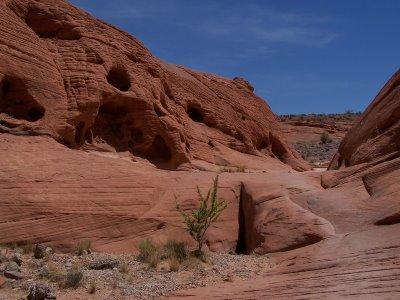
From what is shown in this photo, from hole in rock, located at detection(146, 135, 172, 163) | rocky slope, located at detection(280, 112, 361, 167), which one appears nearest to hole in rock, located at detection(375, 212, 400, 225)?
hole in rock, located at detection(146, 135, 172, 163)

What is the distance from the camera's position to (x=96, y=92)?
60.7 ft

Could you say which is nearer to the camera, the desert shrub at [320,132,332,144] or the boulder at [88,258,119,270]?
the boulder at [88,258,119,270]

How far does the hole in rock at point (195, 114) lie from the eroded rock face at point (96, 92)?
0.05m

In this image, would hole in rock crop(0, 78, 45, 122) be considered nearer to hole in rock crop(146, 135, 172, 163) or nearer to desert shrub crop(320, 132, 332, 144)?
hole in rock crop(146, 135, 172, 163)

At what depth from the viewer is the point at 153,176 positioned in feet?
50.4

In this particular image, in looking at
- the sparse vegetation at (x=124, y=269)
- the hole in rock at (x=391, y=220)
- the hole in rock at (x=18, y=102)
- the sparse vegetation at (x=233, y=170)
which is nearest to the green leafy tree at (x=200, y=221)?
the sparse vegetation at (x=124, y=269)

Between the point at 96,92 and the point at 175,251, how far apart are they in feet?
27.1

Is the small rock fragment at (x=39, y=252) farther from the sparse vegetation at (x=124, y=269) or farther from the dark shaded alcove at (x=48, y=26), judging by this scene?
the dark shaded alcove at (x=48, y=26)

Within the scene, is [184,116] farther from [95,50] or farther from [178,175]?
[178,175]

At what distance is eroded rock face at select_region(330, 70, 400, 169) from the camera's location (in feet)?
46.2

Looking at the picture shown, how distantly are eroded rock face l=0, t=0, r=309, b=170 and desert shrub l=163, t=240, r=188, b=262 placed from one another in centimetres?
611

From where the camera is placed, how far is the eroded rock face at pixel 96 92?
16734mm

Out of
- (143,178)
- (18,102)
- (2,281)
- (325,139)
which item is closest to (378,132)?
(143,178)

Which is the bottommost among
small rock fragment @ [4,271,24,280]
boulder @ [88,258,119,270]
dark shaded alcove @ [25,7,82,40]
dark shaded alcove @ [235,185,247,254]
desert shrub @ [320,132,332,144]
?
small rock fragment @ [4,271,24,280]
